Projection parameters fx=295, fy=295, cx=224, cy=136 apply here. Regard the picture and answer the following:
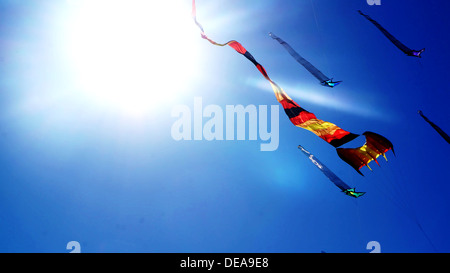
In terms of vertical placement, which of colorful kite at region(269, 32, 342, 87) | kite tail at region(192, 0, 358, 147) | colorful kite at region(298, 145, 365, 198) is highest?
colorful kite at region(269, 32, 342, 87)

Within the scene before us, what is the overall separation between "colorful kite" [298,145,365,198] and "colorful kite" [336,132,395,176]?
0.41 metres

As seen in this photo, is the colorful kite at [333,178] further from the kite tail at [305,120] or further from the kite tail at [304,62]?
the kite tail at [304,62]

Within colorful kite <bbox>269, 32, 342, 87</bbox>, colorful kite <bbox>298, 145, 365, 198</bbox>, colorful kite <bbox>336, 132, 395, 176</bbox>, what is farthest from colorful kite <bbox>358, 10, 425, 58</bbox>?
colorful kite <bbox>298, 145, 365, 198</bbox>

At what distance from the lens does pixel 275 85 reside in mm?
6027

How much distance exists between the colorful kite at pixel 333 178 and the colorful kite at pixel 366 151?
412 mm

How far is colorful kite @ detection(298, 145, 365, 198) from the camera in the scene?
620 cm

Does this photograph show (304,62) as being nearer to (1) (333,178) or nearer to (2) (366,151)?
(2) (366,151)

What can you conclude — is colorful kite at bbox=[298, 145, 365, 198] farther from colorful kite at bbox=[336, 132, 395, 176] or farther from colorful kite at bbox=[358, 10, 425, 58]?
colorful kite at bbox=[358, 10, 425, 58]

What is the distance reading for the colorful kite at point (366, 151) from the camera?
6195 mm

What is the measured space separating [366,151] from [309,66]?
7.15 ft

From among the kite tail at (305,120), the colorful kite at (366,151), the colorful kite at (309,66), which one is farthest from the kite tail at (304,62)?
the colorful kite at (366,151)

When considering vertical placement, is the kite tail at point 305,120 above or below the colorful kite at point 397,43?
below
